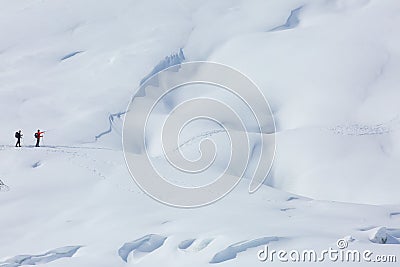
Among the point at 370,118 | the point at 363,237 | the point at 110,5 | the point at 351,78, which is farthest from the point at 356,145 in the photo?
the point at 110,5

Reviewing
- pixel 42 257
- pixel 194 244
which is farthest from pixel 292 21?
pixel 42 257

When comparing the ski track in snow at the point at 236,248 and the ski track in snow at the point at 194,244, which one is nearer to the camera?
the ski track in snow at the point at 236,248

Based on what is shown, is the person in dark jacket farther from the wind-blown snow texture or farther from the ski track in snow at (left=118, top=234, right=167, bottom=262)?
the ski track in snow at (left=118, top=234, right=167, bottom=262)

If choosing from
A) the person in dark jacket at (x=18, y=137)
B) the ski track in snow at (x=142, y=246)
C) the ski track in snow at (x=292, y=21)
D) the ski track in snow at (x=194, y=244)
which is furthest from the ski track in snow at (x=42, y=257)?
the ski track in snow at (x=292, y=21)

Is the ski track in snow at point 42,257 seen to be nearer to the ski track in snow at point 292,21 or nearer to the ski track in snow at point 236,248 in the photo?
the ski track in snow at point 236,248

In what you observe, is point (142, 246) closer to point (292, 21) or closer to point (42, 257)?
point (42, 257)

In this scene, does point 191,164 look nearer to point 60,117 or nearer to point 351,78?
point 60,117

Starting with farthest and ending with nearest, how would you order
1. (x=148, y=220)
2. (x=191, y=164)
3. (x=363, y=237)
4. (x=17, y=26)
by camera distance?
(x=17, y=26), (x=191, y=164), (x=148, y=220), (x=363, y=237)
